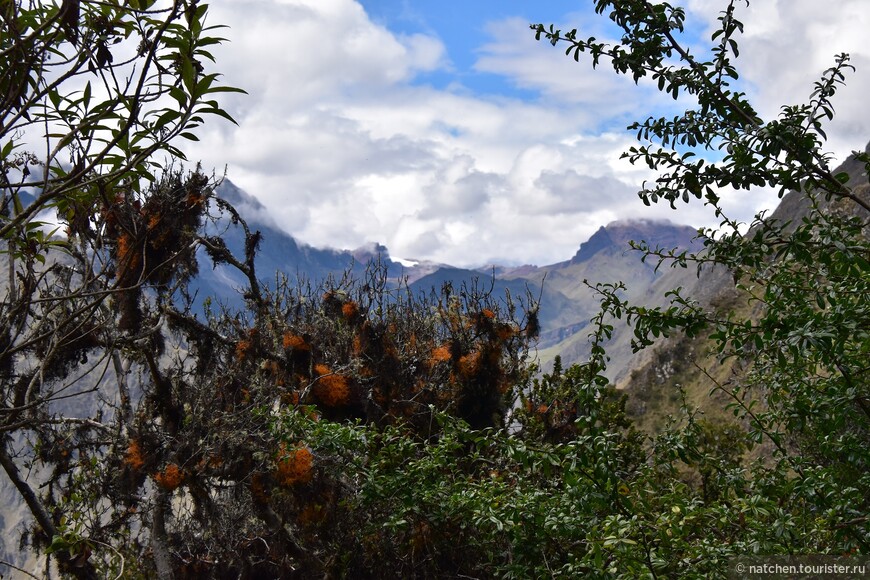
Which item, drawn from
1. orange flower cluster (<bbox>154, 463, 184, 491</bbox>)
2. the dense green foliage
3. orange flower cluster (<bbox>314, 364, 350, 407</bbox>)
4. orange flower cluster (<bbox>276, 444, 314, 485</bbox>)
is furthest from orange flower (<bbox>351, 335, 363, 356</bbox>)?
orange flower cluster (<bbox>154, 463, 184, 491</bbox>)

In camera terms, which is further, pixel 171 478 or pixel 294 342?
pixel 294 342

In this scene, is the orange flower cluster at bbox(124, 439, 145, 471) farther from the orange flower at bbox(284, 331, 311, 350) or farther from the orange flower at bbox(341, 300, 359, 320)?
the orange flower at bbox(341, 300, 359, 320)

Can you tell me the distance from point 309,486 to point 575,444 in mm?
5613

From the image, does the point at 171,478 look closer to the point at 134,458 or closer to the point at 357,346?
the point at 134,458

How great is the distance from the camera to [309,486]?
901 cm

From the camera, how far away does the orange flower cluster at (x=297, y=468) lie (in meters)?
8.43

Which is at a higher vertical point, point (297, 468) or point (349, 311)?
point (349, 311)

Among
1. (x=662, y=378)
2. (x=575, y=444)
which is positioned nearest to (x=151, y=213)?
(x=575, y=444)

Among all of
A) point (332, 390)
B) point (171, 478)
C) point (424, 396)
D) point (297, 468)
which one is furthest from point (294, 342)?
point (297, 468)

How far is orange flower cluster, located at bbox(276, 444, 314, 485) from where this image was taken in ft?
27.7

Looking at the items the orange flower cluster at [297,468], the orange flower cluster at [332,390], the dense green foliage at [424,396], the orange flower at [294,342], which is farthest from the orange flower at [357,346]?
the orange flower cluster at [297,468]

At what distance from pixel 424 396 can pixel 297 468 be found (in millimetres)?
4811

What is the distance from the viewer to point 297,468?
28.3 ft

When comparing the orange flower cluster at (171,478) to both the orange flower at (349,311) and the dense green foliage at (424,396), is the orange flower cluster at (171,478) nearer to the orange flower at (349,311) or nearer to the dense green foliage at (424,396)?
the dense green foliage at (424,396)
